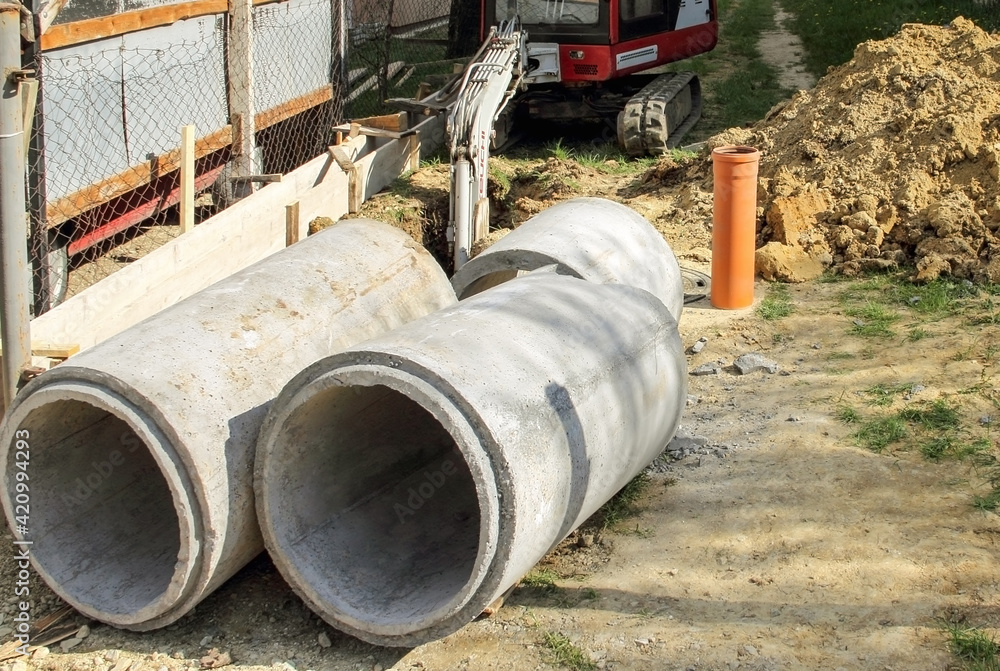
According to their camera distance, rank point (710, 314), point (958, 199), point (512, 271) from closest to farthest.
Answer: point (512, 271)
point (710, 314)
point (958, 199)

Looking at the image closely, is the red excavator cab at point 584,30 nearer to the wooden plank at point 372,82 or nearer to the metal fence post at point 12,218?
the wooden plank at point 372,82

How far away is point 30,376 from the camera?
177 inches

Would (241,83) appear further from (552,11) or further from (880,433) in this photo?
(880,433)

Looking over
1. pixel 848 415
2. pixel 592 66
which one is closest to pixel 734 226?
pixel 848 415

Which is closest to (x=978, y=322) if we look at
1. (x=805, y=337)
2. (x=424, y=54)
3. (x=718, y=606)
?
(x=805, y=337)

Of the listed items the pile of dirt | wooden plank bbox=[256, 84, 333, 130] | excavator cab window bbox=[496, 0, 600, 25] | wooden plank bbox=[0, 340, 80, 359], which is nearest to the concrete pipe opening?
wooden plank bbox=[0, 340, 80, 359]

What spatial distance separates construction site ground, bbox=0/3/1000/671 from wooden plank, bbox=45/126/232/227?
2982 millimetres

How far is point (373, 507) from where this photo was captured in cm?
462

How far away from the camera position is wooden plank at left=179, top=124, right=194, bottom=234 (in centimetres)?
712

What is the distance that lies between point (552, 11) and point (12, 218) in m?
8.26

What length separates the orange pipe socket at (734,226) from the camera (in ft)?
23.2

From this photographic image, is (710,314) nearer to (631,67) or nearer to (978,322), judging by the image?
(978,322)

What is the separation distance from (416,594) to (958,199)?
539cm

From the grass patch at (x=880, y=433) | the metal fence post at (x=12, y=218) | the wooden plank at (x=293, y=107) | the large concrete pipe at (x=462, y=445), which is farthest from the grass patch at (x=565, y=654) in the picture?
the wooden plank at (x=293, y=107)
